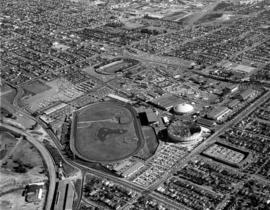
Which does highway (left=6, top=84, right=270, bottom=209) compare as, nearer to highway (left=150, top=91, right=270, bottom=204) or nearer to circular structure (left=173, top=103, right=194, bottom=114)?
highway (left=150, top=91, right=270, bottom=204)

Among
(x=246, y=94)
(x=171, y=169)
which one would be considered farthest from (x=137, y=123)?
(x=246, y=94)

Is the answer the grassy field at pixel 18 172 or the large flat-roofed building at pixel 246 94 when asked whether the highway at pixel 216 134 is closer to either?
the large flat-roofed building at pixel 246 94

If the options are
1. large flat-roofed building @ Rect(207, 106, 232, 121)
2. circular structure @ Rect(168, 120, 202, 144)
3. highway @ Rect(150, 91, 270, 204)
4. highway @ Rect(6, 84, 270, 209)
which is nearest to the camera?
highway @ Rect(6, 84, 270, 209)

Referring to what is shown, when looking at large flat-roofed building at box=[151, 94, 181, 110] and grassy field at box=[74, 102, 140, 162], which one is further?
large flat-roofed building at box=[151, 94, 181, 110]

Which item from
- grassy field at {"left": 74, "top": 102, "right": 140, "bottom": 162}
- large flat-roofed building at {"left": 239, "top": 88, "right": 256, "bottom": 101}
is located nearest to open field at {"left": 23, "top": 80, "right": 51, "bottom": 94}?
grassy field at {"left": 74, "top": 102, "right": 140, "bottom": 162}

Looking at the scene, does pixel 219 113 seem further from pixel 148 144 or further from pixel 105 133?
pixel 105 133

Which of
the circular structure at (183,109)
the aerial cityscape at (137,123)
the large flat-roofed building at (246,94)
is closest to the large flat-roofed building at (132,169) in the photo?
the aerial cityscape at (137,123)
